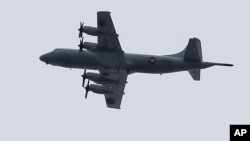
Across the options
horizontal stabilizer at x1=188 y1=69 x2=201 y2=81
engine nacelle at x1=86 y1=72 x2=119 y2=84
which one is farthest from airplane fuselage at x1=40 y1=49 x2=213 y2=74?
engine nacelle at x1=86 y1=72 x2=119 y2=84

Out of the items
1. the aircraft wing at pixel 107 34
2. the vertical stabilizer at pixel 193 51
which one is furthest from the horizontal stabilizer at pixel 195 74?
the aircraft wing at pixel 107 34

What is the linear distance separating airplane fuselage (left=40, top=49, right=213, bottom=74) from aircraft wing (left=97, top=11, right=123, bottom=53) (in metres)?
0.72

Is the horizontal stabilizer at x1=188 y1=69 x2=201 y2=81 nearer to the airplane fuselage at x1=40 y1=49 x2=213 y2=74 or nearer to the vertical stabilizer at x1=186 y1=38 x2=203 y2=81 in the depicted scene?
the airplane fuselage at x1=40 y1=49 x2=213 y2=74

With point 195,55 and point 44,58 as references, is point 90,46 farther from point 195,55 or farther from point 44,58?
point 195,55

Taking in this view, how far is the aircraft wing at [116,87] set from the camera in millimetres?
60719

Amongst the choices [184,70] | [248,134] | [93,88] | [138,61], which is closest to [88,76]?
[93,88]

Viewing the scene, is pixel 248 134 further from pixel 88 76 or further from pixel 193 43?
pixel 88 76

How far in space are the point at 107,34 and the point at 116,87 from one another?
744 centimetres

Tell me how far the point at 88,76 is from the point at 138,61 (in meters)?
5.58

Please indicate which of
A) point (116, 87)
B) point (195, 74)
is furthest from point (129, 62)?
point (195, 74)

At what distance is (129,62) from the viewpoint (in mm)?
58531

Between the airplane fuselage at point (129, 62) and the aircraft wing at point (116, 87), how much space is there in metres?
1.28

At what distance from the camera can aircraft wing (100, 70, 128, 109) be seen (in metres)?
60.7

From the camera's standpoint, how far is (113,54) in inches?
2285
